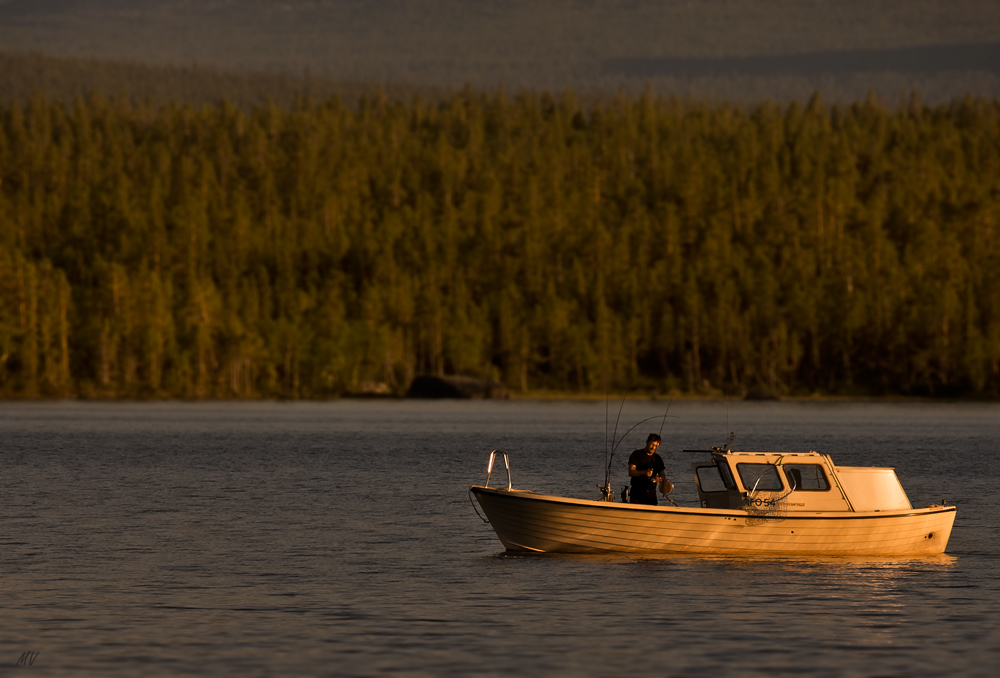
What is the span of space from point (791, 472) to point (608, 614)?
9843 millimetres

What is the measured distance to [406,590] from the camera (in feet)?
95.4

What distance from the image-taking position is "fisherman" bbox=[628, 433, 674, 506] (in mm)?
32562

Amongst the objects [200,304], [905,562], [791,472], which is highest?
[200,304]

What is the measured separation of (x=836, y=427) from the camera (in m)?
109

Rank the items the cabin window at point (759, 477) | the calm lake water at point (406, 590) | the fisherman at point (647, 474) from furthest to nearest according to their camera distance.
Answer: the cabin window at point (759, 477)
the fisherman at point (647, 474)
the calm lake water at point (406, 590)

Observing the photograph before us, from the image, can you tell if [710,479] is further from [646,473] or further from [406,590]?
[406,590]

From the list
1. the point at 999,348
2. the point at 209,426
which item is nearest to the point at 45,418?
the point at 209,426

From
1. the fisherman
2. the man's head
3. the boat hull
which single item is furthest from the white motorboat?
the man's head

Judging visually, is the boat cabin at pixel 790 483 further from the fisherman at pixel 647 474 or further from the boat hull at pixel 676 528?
the fisherman at pixel 647 474

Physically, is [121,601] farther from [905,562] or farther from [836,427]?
[836,427]

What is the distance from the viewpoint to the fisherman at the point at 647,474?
32.6 m

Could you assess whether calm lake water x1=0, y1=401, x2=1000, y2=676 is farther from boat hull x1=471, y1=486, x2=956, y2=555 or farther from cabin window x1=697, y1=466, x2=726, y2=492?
cabin window x1=697, y1=466, x2=726, y2=492

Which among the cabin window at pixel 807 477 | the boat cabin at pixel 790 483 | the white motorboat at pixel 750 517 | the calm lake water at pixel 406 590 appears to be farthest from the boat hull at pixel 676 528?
the cabin window at pixel 807 477

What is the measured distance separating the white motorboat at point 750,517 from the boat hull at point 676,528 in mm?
26
